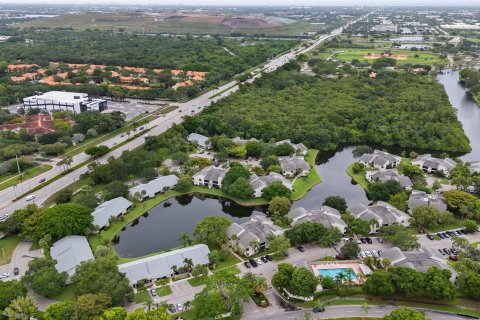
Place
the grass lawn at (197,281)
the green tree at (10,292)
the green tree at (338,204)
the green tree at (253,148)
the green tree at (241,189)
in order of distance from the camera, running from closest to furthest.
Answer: the green tree at (10,292), the grass lawn at (197,281), the green tree at (338,204), the green tree at (241,189), the green tree at (253,148)

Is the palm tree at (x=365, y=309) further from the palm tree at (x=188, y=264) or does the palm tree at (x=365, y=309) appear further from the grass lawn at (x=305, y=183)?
the grass lawn at (x=305, y=183)

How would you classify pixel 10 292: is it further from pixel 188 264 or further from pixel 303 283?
pixel 303 283

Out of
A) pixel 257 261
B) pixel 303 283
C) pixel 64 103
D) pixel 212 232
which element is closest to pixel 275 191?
pixel 212 232

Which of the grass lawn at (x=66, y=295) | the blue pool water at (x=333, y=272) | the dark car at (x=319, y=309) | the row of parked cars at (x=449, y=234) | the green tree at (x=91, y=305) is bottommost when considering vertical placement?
the grass lawn at (x=66, y=295)

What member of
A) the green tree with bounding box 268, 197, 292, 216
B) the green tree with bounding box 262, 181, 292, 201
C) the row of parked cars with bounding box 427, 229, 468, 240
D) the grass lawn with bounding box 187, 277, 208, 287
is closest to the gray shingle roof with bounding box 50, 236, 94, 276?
the grass lawn with bounding box 187, 277, 208, 287

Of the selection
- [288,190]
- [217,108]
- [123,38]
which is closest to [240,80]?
[217,108]

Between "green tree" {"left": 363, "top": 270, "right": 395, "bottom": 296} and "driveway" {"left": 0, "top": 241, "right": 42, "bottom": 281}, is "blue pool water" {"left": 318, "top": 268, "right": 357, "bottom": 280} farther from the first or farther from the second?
"driveway" {"left": 0, "top": 241, "right": 42, "bottom": 281}

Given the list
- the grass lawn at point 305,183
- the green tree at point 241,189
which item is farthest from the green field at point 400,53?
the green tree at point 241,189

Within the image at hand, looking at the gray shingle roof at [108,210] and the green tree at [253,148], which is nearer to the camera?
the gray shingle roof at [108,210]
